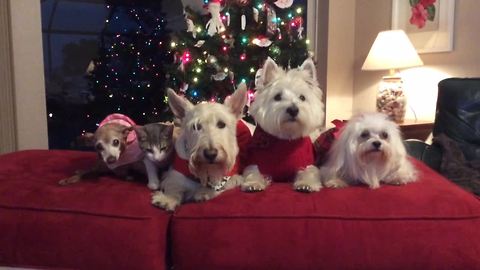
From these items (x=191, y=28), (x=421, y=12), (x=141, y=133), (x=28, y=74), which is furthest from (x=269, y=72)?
(x=28, y=74)

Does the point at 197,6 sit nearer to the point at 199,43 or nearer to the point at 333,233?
the point at 199,43

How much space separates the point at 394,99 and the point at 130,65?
95.9 inches

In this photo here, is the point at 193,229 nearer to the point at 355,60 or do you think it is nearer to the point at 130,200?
the point at 130,200

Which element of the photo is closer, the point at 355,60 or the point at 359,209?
the point at 359,209

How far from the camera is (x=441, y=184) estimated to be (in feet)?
5.57

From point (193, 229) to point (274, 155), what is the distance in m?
0.48

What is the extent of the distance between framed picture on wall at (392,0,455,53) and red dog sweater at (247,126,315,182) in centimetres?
231

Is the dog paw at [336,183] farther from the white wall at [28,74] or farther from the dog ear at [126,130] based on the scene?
the white wall at [28,74]

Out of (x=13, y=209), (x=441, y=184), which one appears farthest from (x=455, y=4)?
(x=13, y=209)

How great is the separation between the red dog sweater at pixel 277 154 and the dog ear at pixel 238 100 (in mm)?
109

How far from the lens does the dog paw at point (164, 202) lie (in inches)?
61.9

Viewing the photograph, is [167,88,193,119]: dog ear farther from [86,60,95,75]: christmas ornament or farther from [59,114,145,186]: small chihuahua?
[86,60,95,75]: christmas ornament

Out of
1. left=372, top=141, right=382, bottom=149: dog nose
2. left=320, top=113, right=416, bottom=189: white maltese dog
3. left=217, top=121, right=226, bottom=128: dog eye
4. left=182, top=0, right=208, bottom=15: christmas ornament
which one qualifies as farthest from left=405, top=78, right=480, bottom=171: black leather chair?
left=182, top=0, right=208, bottom=15: christmas ornament

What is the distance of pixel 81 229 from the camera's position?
154 centimetres
